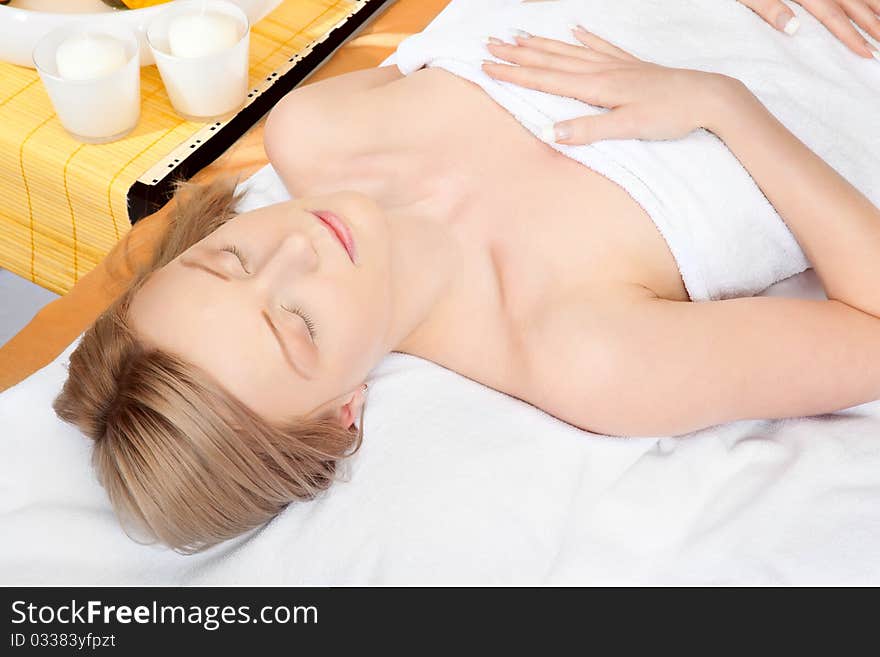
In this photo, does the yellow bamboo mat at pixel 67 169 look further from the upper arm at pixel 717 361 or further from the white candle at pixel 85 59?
the upper arm at pixel 717 361

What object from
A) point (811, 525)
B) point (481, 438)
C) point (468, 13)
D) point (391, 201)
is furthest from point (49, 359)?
point (811, 525)

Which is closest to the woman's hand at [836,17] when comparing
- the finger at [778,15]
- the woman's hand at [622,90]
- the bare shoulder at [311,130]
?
the finger at [778,15]

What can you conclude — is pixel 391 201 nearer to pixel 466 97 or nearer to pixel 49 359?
pixel 466 97

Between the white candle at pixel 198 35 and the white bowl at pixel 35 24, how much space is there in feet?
0.27

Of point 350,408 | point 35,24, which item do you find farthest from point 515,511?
point 35,24

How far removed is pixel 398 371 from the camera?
1.39 meters

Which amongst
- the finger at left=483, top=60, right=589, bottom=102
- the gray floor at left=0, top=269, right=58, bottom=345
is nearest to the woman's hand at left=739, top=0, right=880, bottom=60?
the finger at left=483, top=60, right=589, bottom=102

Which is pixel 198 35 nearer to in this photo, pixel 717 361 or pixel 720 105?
pixel 720 105

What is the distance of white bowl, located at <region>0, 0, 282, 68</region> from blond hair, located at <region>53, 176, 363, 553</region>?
68 centimetres

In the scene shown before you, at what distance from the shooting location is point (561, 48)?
1.44 m

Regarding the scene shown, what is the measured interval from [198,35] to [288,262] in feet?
2.21

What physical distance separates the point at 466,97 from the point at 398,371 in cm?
42
